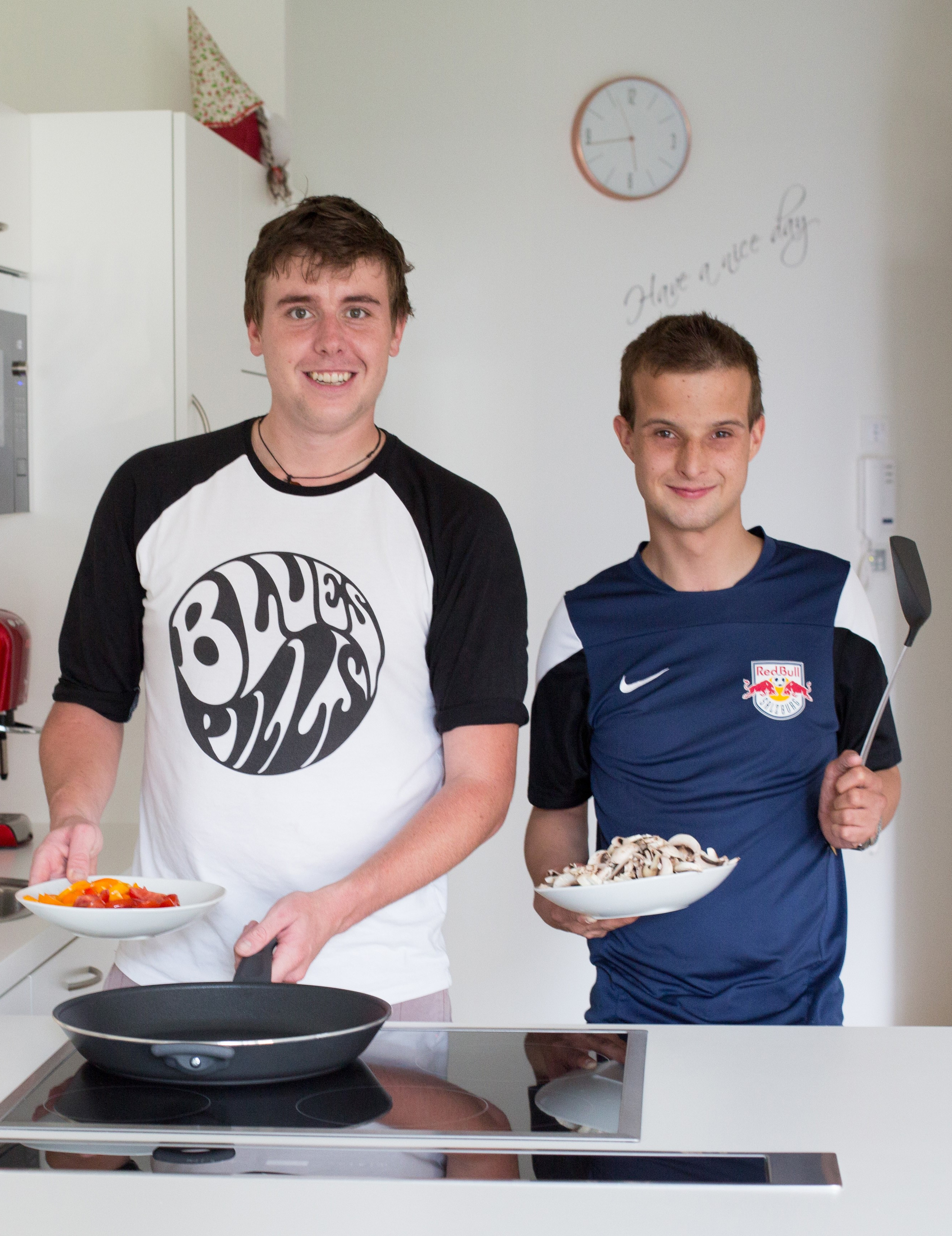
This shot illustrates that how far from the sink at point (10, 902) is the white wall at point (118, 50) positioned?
5.41 ft

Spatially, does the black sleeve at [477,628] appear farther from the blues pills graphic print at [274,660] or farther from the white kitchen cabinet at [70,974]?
the white kitchen cabinet at [70,974]

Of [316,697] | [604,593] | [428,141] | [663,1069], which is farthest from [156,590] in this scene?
[428,141]

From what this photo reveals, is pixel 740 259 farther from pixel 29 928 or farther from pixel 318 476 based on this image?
pixel 29 928

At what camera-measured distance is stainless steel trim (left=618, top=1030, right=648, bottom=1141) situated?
97 centimetres

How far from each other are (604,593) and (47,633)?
1323 mm

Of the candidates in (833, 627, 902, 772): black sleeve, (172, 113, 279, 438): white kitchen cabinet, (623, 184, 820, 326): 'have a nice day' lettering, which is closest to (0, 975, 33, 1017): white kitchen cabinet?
(172, 113, 279, 438): white kitchen cabinet

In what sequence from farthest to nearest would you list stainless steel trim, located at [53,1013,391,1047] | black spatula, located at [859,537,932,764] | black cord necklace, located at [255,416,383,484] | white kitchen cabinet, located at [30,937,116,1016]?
white kitchen cabinet, located at [30,937,116,1016]
black cord necklace, located at [255,416,383,484]
black spatula, located at [859,537,932,764]
stainless steel trim, located at [53,1013,391,1047]

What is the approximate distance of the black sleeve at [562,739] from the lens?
63.8 inches

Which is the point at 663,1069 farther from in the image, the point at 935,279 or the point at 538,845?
the point at 935,279

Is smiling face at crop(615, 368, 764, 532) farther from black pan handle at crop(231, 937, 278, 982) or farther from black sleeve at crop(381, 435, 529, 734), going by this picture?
black pan handle at crop(231, 937, 278, 982)

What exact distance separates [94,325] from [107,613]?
1.12 metres

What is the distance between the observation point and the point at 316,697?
1.44 meters

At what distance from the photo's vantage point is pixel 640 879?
1.22 meters

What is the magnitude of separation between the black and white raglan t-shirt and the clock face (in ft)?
6.63
